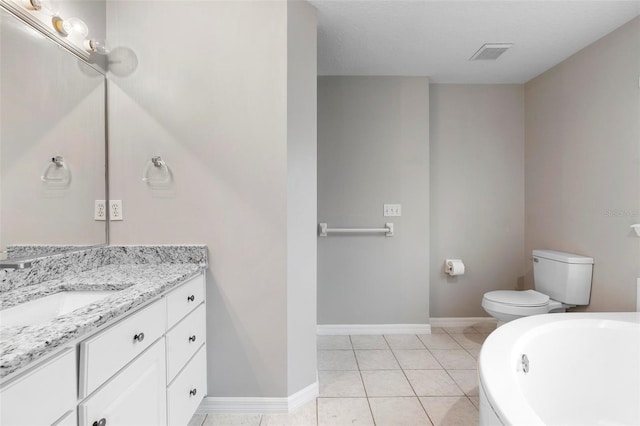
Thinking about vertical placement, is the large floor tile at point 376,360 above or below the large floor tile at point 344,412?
above

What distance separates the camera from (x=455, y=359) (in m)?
2.39

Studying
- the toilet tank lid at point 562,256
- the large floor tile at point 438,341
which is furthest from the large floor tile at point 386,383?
the toilet tank lid at point 562,256

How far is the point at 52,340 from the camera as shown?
745 millimetres

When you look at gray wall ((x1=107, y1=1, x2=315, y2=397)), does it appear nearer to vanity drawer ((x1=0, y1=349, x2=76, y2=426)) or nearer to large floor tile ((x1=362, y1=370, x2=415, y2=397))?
large floor tile ((x1=362, y1=370, x2=415, y2=397))

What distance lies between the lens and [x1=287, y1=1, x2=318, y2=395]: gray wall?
1786 mm

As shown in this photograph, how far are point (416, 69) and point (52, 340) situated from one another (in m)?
2.91

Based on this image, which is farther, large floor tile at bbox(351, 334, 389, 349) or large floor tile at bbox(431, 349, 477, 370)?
large floor tile at bbox(351, 334, 389, 349)

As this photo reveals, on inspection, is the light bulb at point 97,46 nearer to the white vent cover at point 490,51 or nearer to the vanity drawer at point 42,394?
the vanity drawer at point 42,394

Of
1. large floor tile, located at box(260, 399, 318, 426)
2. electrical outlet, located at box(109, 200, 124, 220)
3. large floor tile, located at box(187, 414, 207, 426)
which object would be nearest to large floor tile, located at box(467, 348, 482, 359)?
large floor tile, located at box(260, 399, 318, 426)

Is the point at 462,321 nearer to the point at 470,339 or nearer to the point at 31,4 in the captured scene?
the point at 470,339

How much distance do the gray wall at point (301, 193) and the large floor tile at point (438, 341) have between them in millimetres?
1216

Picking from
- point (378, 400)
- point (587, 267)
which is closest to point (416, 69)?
point (587, 267)

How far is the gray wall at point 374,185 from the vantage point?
2.87 m

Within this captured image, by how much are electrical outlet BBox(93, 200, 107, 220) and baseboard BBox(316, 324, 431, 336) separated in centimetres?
195
